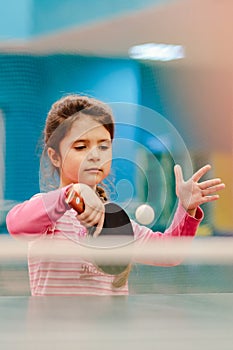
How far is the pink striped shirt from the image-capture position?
149 centimetres

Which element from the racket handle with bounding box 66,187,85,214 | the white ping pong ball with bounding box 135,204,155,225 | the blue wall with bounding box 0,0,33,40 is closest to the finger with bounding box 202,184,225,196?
the white ping pong ball with bounding box 135,204,155,225

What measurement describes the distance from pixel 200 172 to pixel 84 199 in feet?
0.85

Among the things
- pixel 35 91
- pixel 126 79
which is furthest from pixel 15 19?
pixel 126 79

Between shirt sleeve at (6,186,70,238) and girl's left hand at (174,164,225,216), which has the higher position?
girl's left hand at (174,164,225,216)

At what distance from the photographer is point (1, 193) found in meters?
1.38

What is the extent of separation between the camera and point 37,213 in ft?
4.85

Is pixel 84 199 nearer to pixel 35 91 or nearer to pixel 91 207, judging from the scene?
pixel 91 207

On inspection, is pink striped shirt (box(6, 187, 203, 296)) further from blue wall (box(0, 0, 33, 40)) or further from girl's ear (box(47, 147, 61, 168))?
blue wall (box(0, 0, 33, 40))

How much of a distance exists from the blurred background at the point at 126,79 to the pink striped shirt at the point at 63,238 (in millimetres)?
37

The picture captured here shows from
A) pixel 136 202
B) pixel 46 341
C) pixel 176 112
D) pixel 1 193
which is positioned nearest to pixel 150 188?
pixel 136 202

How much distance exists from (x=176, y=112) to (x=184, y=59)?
119mm

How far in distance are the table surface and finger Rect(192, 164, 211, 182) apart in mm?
699

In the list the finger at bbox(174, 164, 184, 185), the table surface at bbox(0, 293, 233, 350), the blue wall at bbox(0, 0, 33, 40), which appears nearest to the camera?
the table surface at bbox(0, 293, 233, 350)

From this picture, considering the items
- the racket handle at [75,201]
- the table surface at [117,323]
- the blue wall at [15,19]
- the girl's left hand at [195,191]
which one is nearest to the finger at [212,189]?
the girl's left hand at [195,191]
